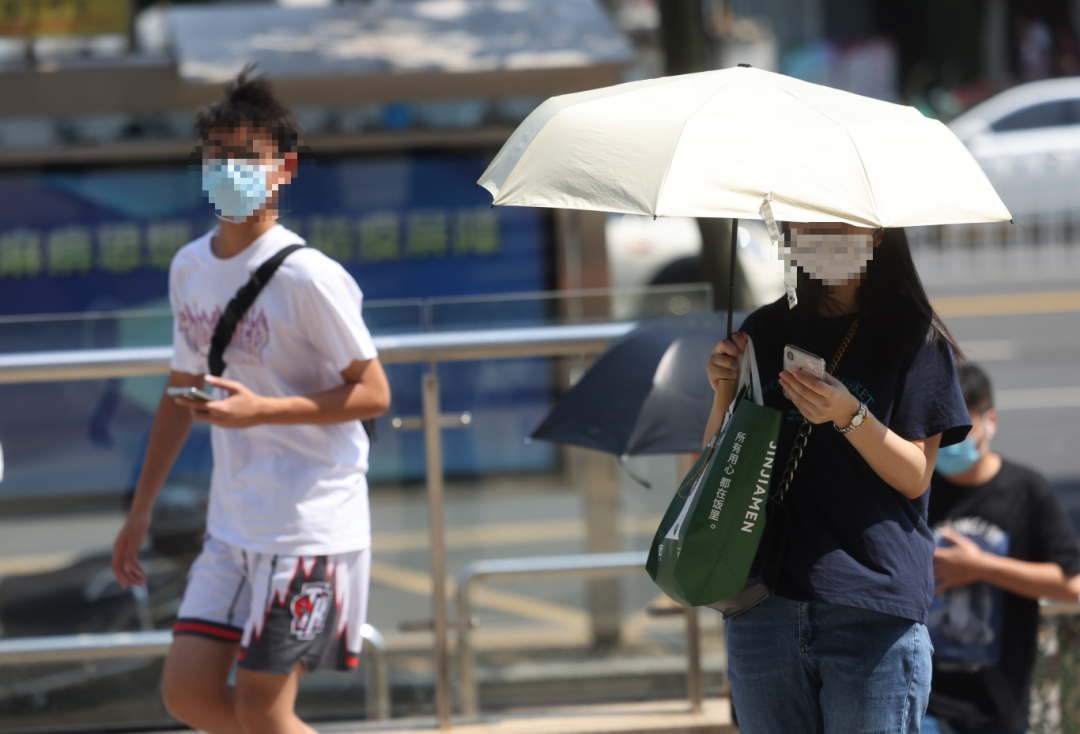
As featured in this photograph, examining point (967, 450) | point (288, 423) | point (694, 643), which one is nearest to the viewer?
point (288, 423)

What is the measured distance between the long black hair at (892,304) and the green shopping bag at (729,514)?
8.6 inches

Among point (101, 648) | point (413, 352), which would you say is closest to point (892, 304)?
point (413, 352)

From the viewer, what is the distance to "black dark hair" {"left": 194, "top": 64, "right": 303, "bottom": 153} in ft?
8.36

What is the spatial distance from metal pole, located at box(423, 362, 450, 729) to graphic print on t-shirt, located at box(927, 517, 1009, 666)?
1.44m

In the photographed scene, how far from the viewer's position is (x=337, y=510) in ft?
8.30

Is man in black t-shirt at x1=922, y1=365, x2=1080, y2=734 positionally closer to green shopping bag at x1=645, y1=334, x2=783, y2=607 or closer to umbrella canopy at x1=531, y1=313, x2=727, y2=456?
umbrella canopy at x1=531, y1=313, x2=727, y2=456

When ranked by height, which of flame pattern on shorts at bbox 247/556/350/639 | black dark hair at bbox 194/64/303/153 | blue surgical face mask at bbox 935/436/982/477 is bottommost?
flame pattern on shorts at bbox 247/556/350/639

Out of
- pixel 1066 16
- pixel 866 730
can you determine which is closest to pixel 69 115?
pixel 866 730

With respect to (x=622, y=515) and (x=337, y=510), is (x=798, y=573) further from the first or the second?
(x=622, y=515)

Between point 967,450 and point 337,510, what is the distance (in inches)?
60.9

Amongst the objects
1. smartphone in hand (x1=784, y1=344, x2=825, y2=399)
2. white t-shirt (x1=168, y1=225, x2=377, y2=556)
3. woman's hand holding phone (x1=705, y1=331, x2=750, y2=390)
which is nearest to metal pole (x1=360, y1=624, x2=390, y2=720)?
white t-shirt (x1=168, y1=225, x2=377, y2=556)

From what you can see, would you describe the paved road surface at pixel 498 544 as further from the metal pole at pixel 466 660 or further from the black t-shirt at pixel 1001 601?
the black t-shirt at pixel 1001 601

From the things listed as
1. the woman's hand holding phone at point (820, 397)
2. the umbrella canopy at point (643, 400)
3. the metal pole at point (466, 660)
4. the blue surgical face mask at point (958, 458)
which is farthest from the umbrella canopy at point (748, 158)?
the metal pole at point (466, 660)

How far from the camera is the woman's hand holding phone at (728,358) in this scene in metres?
2.18
